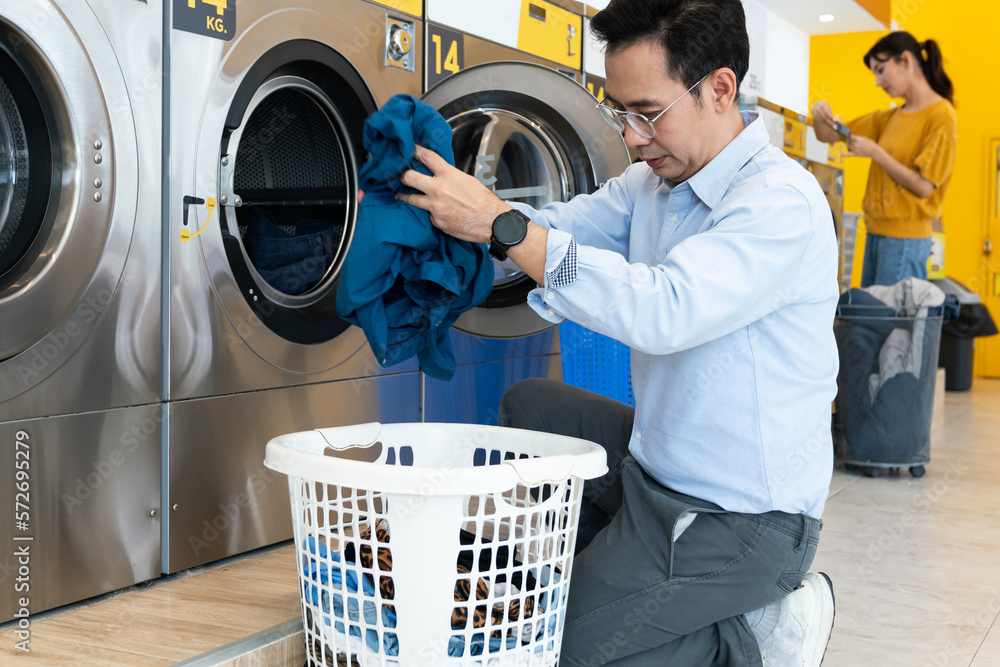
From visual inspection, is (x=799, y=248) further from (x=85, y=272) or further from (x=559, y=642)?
(x=85, y=272)

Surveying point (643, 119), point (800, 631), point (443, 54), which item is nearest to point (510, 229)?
point (643, 119)

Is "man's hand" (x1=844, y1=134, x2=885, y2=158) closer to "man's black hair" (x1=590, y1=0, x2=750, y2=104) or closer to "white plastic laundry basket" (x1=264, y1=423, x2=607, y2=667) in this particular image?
"man's black hair" (x1=590, y1=0, x2=750, y2=104)

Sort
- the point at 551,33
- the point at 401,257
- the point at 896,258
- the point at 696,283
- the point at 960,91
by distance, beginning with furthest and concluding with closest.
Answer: the point at 960,91
the point at 896,258
the point at 551,33
the point at 401,257
the point at 696,283

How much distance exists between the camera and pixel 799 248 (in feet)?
3.94

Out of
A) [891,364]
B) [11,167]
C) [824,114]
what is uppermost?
[824,114]

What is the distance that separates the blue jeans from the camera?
3355 millimetres

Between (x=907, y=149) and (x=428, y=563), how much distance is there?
115 inches

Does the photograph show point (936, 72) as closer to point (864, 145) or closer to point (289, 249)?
point (864, 145)

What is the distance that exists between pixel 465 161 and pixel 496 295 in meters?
0.34

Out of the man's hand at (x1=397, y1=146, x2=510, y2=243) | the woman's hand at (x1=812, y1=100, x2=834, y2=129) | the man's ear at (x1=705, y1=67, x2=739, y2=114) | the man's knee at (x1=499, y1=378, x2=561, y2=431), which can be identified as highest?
the woman's hand at (x1=812, y1=100, x2=834, y2=129)

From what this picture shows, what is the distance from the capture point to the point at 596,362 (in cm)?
205

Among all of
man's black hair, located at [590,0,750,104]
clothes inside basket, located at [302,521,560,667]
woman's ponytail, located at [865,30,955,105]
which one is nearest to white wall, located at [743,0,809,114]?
woman's ponytail, located at [865,30,955,105]

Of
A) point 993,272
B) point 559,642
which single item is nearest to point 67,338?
point 559,642

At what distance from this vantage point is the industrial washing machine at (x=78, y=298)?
4.29ft
